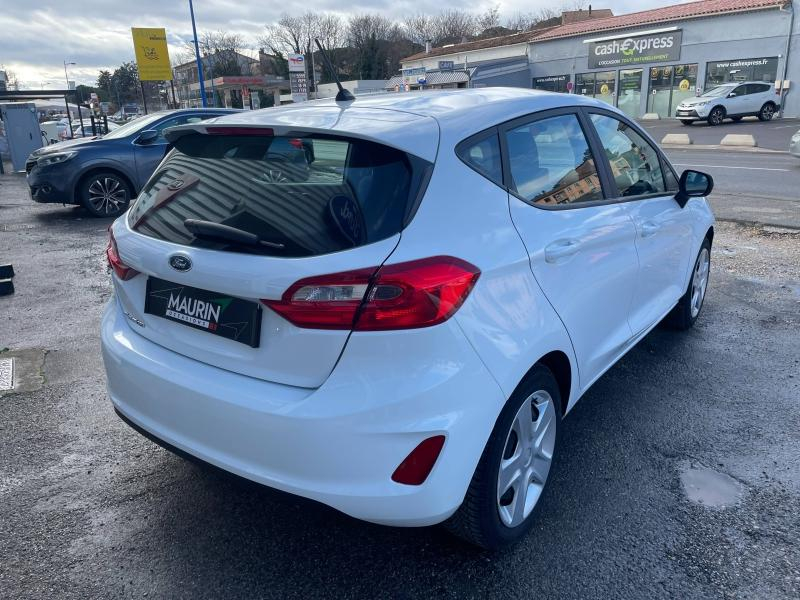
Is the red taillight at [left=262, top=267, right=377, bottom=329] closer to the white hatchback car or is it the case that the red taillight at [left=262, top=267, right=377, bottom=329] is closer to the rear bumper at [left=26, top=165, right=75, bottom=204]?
the white hatchback car

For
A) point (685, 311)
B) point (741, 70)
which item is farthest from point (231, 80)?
point (685, 311)

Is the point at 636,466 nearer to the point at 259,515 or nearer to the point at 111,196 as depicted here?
the point at 259,515

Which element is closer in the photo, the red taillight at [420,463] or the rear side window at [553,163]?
the red taillight at [420,463]

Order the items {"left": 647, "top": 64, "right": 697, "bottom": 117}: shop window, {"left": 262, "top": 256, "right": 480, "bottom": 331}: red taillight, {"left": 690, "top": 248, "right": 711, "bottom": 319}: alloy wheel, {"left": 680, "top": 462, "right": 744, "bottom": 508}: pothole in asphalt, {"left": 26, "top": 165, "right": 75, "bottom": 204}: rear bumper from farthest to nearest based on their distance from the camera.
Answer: {"left": 647, "top": 64, "right": 697, "bottom": 117}: shop window, {"left": 26, "top": 165, "right": 75, "bottom": 204}: rear bumper, {"left": 690, "top": 248, "right": 711, "bottom": 319}: alloy wheel, {"left": 680, "top": 462, "right": 744, "bottom": 508}: pothole in asphalt, {"left": 262, "top": 256, "right": 480, "bottom": 331}: red taillight

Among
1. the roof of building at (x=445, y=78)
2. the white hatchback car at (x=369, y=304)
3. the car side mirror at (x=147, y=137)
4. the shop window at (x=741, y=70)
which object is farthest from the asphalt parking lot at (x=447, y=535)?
the roof of building at (x=445, y=78)

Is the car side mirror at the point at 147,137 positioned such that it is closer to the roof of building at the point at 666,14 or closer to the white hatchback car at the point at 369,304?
the white hatchback car at the point at 369,304

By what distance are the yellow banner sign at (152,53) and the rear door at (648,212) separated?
3556 cm

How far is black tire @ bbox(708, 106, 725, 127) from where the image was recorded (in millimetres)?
29781

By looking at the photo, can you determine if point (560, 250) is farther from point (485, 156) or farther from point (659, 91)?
point (659, 91)

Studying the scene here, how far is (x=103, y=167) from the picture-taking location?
10375 mm

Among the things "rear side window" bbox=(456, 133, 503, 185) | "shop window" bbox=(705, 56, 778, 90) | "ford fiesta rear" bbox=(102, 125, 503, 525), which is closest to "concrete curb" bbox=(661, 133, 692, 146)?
"shop window" bbox=(705, 56, 778, 90)

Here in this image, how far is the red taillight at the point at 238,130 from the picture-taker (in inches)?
95.3

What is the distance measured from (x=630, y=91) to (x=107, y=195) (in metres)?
36.0

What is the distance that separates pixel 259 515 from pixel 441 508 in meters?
1.03
